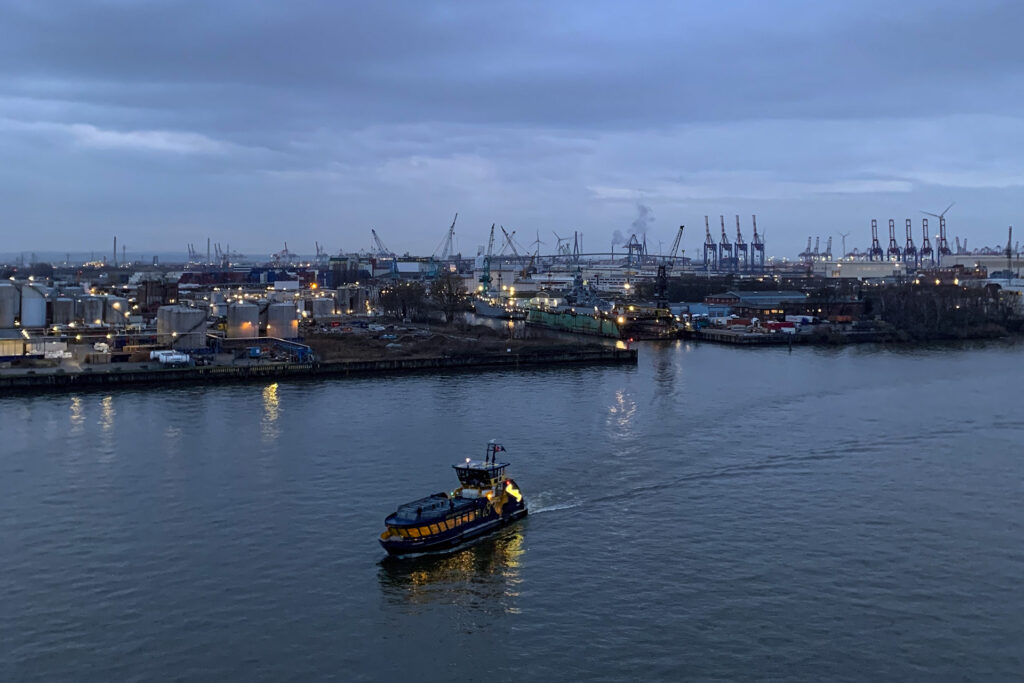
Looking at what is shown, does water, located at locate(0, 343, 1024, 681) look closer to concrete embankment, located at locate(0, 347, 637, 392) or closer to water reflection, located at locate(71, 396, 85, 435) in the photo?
water reflection, located at locate(71, 396, 85, 435)

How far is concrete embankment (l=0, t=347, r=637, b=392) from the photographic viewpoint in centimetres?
1158

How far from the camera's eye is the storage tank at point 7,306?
50.2 feet

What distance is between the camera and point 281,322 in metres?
15.4

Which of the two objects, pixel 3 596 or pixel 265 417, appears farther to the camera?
pixel 265 417

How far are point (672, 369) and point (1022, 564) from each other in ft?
29.4

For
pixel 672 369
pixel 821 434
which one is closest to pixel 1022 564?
pixel 821 434

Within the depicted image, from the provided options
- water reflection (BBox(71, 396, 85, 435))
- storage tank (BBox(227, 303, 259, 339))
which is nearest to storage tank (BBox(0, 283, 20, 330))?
storage tank (BBox(227, 303, 259, 339))

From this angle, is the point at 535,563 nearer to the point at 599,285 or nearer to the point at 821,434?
the point at 821,434

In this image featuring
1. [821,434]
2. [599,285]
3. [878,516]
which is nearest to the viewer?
[878,516]

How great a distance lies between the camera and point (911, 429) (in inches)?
366

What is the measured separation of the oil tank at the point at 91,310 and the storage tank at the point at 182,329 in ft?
10.2

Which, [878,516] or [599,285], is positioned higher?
[599,285]

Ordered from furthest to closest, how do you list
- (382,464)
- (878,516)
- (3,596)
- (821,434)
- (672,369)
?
1. (672,369)
2. (821,434)
3. (382,464)
4. (878,516)
5. (3,596)

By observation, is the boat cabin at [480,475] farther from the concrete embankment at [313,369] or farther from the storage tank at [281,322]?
the storage tank at [281,322]
